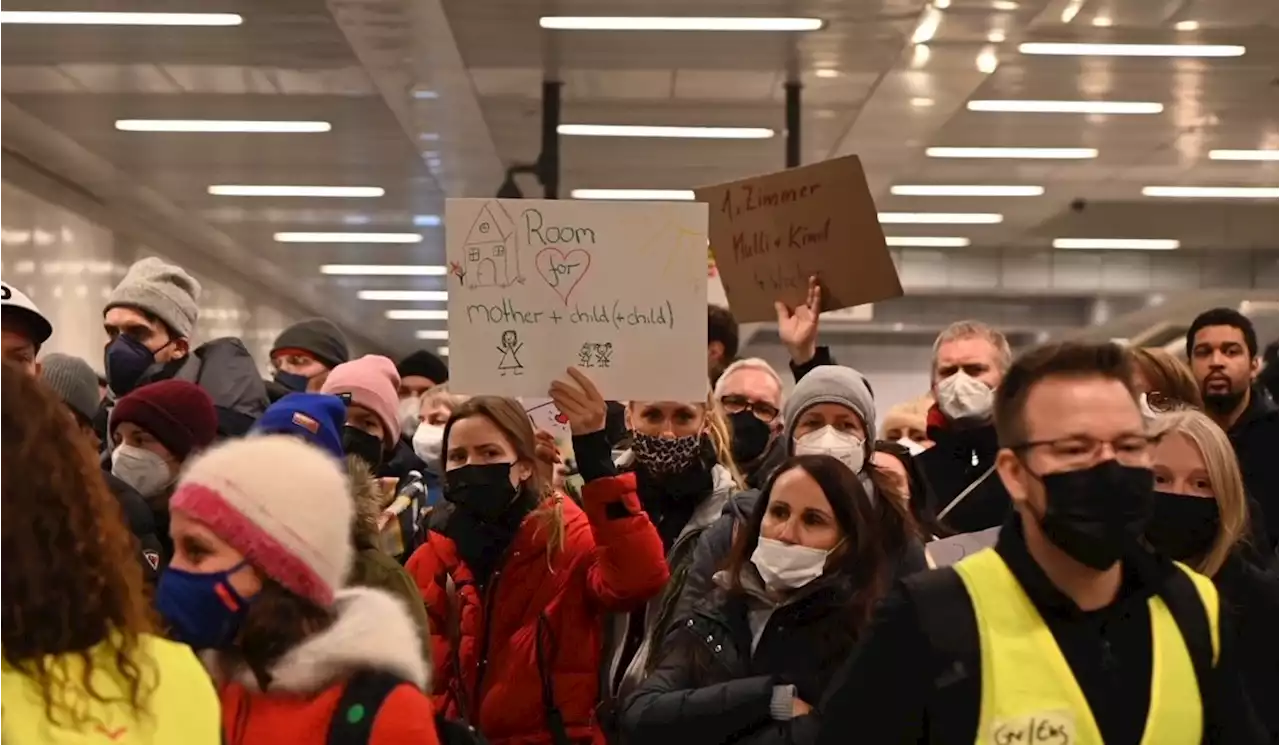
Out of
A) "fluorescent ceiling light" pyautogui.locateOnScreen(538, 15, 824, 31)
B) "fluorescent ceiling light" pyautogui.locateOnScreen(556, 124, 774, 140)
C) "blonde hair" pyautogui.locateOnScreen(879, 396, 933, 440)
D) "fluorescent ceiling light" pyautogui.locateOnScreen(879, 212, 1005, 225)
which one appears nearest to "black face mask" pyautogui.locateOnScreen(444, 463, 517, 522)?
"blonde hair" pyautogui.locateOnScreen(879, 396, 933, 440)

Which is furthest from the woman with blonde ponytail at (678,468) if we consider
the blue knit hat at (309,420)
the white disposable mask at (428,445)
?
the white disposable mask at (428,445)

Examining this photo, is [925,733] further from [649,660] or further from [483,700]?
[483,700]

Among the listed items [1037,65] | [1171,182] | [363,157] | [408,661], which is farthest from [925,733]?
[1171,182]

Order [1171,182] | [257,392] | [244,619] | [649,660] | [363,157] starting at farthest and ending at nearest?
[1171,182] → [363,157] → [257,392] → [649,660] → [244,619]

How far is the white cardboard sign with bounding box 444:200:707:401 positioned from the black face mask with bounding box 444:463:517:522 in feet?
0.98

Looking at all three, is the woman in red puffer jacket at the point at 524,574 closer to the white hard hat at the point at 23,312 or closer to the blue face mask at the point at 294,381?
the white hard hat at the point at 23,312

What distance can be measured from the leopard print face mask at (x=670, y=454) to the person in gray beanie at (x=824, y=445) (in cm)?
24

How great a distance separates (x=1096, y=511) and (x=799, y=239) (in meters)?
2.25

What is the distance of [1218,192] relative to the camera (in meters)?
13.7

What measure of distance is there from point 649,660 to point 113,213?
40.5 ft

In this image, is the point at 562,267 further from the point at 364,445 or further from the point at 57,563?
the point at 57,563

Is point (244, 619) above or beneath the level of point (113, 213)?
beneath

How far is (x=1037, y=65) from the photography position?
888 centimetres

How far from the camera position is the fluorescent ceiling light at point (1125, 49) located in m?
8.49
